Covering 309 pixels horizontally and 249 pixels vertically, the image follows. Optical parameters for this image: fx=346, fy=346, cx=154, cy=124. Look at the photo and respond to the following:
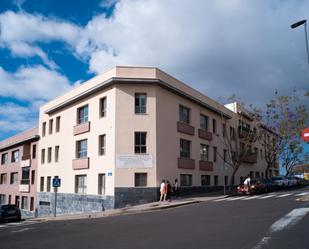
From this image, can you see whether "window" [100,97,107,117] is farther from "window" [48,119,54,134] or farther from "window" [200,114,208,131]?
"window" [200,114,208,131]

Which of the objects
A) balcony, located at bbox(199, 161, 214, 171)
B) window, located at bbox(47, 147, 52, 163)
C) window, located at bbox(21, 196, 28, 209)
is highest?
window, located at bbox(47, 147, 52, 163)

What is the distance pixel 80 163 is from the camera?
98.1 ft

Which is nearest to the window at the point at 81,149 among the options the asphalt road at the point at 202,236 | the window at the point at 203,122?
the window at the point at 203,122

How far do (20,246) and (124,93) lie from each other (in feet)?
58.0

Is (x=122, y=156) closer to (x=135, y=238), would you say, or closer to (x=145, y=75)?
(x=145, y=75)

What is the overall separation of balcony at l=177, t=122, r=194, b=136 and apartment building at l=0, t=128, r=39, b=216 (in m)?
18.3

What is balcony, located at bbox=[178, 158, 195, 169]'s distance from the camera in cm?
2927

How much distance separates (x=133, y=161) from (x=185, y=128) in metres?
6.77

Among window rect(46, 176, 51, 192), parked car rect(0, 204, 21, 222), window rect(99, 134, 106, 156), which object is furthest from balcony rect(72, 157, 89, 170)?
window rect(46, 176, 51, 192)

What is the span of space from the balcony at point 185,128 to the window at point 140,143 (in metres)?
4.09

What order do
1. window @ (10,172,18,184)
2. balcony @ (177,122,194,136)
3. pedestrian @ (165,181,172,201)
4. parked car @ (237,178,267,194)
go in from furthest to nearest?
window @ (10,172,18,184) < balcony @ (177,122,194,136) < parked car @ (237,178,267,194) < pedestrian @ (165,181,172,201)

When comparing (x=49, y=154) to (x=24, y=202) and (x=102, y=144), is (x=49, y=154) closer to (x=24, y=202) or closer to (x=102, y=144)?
(x=24, y=202)

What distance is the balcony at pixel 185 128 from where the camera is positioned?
98.2 ft

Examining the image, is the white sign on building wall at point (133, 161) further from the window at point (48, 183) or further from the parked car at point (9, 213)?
the window at point (48, 183)
